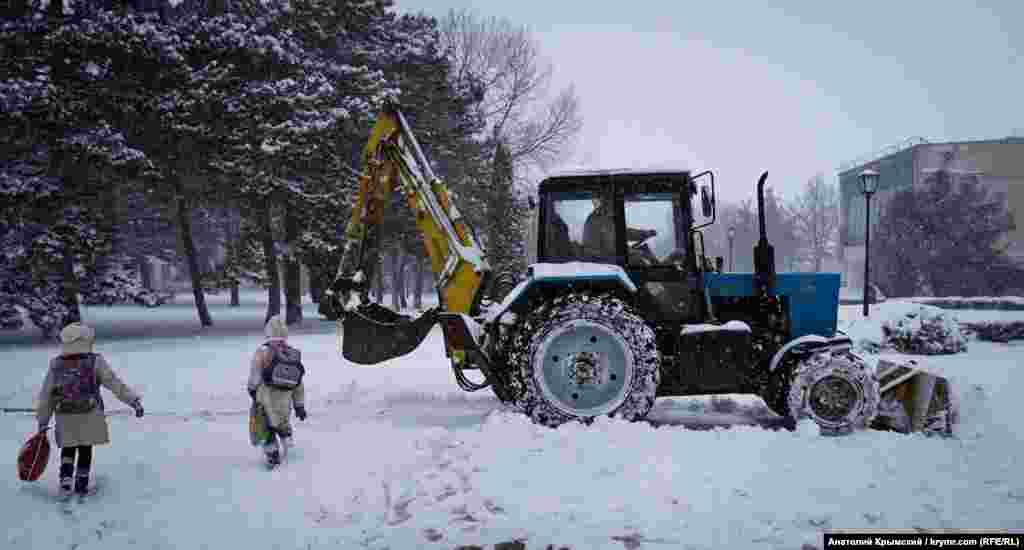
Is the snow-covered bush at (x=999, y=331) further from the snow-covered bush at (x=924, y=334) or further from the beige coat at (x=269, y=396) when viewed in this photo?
the beige coat at (x=269, y=396)

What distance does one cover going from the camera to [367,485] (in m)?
4.23

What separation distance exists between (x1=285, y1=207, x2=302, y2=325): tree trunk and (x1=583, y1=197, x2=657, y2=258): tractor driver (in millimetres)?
13958

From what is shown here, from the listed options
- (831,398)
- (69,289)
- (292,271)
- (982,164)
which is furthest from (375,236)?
(982,164)

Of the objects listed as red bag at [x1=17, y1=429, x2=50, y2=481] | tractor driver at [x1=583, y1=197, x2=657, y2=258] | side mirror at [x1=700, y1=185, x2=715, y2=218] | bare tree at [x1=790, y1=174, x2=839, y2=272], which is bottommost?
red bag at [x1=17, y1=429, x2=50, y2=481]

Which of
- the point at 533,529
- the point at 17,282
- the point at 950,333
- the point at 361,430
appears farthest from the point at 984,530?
the point at 17,282

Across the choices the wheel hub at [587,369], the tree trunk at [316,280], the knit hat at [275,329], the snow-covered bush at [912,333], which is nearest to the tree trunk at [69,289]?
the tree trunk at [316,280]

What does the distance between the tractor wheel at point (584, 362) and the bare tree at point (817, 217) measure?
66801 mm

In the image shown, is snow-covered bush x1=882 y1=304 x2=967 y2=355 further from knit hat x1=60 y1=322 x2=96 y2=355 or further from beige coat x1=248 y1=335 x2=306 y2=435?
knit hat x1=60 y1=322 x2=96 y2=355

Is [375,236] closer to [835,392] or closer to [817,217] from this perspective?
Answer: [835,392]

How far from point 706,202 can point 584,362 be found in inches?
77.6

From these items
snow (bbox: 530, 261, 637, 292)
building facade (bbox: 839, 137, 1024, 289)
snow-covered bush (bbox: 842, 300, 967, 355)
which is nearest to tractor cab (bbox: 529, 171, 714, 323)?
snow (bbox: 530, 261, 637, 292)

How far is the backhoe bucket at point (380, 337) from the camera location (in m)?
6.21

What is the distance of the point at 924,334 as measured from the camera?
11.3m

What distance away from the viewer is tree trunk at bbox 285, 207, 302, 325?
58.5ft
